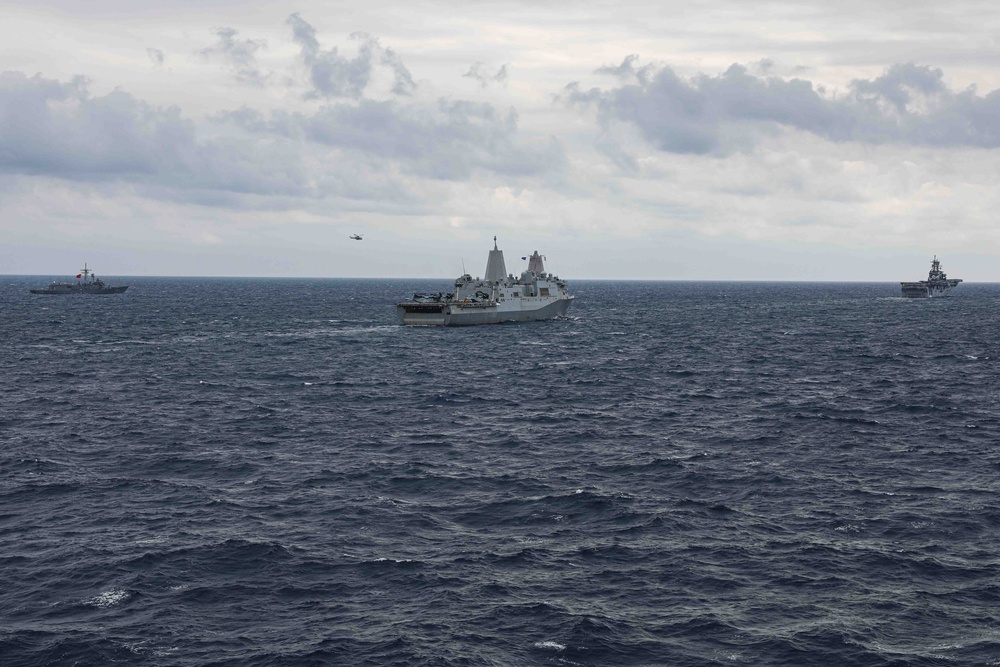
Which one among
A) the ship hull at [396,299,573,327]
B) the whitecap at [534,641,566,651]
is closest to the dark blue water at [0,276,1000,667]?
the whitecap at [534,641,566,651]

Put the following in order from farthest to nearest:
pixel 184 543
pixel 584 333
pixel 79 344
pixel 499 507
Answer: pixel 584 333, pixel 79 344, pixel 499 507, pixel 184 543

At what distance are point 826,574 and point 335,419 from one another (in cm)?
3647

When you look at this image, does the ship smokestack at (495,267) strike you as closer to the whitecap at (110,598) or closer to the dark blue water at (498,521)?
the dark blue water at (498,521)

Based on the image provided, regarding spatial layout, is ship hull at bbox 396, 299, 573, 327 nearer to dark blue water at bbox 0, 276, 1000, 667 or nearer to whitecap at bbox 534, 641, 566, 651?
dark blue water at bbox 0, 276, 1000, 667

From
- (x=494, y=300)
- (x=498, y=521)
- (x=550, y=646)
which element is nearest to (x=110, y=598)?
(x=550, y=646)

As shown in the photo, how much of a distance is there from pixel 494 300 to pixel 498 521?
104842 millimetres

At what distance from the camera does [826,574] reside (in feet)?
95.9

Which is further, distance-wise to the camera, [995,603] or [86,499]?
[86,499]

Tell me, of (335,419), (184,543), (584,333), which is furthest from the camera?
(584,333)

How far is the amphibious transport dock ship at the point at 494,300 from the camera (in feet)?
445

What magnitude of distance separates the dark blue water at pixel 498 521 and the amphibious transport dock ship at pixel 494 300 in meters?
58.3

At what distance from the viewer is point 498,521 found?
1387 inches

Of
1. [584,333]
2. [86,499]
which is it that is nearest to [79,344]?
[584,333]

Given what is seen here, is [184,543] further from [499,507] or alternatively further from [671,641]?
[671,641]
